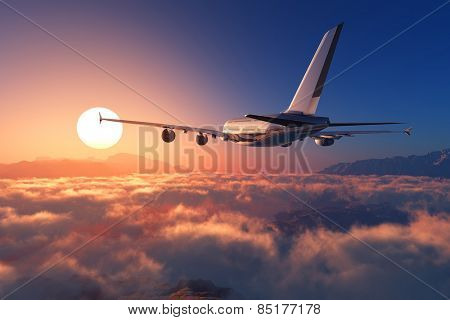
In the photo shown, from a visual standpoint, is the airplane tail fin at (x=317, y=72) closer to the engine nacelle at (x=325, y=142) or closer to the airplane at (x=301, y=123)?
the airplane at (x=301, y=123)

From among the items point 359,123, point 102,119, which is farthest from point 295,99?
point 102,119

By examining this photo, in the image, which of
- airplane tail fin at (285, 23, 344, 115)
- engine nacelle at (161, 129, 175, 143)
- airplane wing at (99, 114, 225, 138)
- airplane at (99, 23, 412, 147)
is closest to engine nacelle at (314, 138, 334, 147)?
airplane at (99, 23, 412, 147)

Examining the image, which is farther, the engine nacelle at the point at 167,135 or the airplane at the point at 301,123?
the engine nacelle at the point at 167,135

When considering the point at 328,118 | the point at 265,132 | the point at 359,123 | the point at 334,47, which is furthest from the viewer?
the point at 265,132

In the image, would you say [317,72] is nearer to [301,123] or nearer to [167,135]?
[301,123]

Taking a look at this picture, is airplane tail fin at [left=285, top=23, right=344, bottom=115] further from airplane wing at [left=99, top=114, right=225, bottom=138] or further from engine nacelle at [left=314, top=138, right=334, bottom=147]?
airplane wing at [left=99, top=114, right=225, bottom=138]

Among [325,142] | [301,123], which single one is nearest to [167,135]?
[301,123]

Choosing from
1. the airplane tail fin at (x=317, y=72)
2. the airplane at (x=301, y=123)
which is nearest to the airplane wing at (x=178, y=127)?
the airplane at (x=301, y=123)
